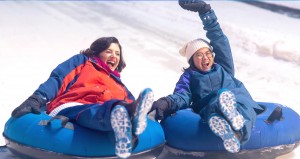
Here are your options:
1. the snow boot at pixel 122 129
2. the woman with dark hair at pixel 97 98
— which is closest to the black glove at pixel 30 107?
the woman with dark hair at pixel 97 98

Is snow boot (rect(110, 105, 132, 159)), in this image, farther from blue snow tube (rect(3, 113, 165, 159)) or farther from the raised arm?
the raised arm

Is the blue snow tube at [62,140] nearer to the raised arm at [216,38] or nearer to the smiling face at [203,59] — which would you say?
the smiling face at [203,59]

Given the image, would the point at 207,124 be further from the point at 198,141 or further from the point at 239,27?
the point at 239,27

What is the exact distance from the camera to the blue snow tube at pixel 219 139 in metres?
3.39

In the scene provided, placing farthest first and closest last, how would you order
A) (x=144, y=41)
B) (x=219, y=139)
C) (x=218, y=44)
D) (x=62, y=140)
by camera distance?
(x=144, y=41)
(x=218, y=44)
(x=219, y=139)
(x=62, y=140)

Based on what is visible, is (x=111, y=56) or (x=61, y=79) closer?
(x=61, y=79)

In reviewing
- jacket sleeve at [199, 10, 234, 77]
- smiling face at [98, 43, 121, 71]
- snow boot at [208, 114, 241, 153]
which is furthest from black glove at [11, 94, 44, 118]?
jacket sleeve at [199, 10, 234, 77]

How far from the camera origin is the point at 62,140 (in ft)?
10.2

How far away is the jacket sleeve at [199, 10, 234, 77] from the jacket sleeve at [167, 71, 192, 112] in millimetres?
391

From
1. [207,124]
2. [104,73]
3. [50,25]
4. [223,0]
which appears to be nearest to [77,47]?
[50,25]

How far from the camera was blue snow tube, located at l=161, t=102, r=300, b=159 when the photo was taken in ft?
11.1

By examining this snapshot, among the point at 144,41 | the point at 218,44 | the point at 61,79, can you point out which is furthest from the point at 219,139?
the point at 144,41

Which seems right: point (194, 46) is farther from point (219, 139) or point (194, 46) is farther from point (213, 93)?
point (219, 139)

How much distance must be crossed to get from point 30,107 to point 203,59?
1.41 metres
